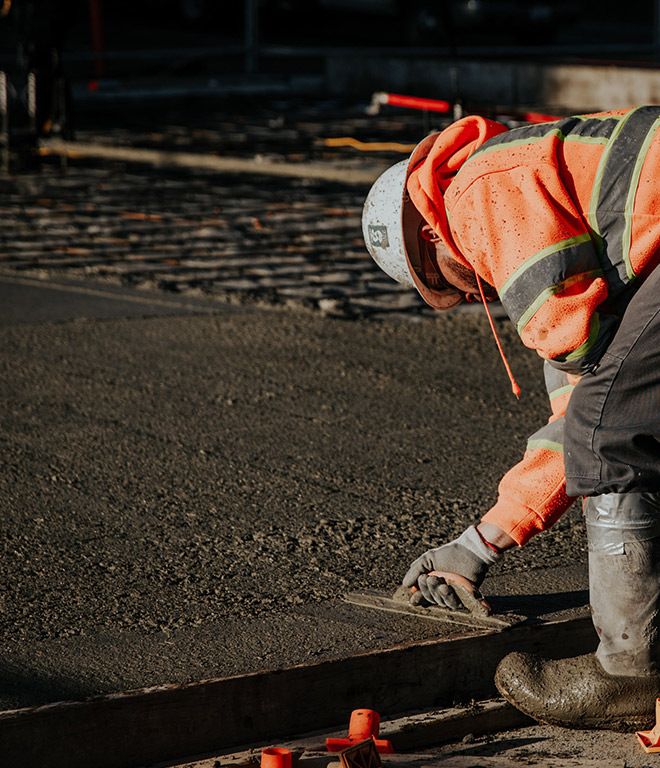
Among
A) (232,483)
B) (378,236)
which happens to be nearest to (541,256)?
(378,236)

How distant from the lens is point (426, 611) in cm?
336

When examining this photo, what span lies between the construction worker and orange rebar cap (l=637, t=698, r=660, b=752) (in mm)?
44

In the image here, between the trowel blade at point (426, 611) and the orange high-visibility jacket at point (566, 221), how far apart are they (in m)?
0.80

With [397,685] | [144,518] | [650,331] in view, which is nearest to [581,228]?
[650,331]

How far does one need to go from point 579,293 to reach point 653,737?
3.66 feet

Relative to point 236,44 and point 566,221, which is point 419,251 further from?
point 236,44

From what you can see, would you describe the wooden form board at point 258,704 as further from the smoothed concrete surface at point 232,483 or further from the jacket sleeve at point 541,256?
the jacket sleeve at point 541,256

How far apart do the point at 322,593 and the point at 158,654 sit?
592 mm

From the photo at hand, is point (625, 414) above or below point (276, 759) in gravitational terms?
above

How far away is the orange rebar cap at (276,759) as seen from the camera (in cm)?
272

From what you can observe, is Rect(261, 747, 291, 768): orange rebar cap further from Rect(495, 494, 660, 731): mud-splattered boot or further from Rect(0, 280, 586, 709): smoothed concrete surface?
Rect(495, 494, 660, 731): mud-splattered boot

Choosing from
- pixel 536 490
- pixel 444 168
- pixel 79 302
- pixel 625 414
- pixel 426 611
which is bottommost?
pixel 426 611

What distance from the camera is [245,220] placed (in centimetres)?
948

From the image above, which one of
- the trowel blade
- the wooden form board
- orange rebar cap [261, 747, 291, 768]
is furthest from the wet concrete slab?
orange rebar cap [261, 747, 291, 768]
